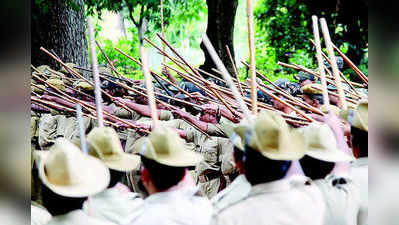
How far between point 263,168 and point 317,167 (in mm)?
577

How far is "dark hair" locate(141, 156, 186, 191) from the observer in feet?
10.00

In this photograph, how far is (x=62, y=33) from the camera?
1045 cm

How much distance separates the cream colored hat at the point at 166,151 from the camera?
3.04 m

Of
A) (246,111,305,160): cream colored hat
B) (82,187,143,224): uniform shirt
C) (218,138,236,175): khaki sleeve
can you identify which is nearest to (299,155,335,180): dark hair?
(246,111,305,160): cream colored hat

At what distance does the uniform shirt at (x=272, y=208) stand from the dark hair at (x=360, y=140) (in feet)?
1.95

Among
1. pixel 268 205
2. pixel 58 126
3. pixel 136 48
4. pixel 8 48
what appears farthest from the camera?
pixel 136 48

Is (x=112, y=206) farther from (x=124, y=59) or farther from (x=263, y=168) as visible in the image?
(x=124, y=59)

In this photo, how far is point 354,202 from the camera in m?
3.36

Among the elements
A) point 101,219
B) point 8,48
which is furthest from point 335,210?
point 8,48

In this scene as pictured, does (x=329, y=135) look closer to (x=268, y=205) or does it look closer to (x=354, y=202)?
(x=354, y=202)

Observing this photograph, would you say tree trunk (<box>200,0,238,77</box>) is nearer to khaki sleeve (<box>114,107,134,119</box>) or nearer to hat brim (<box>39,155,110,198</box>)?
khaki sleeve (<box>114,107,134,119</box>)

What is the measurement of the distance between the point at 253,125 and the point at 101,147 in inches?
37.0

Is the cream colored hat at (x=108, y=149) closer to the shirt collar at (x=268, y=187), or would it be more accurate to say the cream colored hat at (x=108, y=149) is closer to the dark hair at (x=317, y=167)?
the shirt collar at (x=268, y=187)

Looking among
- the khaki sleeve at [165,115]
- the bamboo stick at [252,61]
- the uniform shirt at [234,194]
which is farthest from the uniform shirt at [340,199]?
the khaki sleeve at [165,115]
